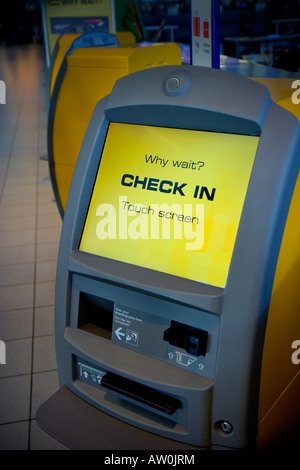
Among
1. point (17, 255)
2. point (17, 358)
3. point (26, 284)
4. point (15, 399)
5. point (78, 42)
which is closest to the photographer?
point (15, 399)

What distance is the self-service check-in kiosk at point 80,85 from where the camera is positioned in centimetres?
251

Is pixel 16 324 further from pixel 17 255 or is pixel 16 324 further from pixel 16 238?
pixel 16 238

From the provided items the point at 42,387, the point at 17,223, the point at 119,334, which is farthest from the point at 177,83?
the point at 17,223

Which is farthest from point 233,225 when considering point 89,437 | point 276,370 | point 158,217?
point 89,437

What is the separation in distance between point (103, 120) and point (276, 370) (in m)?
0.76

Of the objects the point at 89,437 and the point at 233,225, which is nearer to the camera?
the point at 233,225

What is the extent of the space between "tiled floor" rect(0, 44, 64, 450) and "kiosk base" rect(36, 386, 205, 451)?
2.32ft

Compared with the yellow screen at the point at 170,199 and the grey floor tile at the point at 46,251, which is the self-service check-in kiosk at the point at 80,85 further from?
the yellow screen at the point at 170,199

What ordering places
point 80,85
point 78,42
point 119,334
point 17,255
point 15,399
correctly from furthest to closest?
point 17,255, point 78,42, point 80,85, point 15,399, point 119,334

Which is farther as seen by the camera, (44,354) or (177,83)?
(44,354)

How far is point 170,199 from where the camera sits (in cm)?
117

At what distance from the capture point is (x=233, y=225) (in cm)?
106

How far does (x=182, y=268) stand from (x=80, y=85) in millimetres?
1910

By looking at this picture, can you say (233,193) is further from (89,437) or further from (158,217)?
(89,437)
